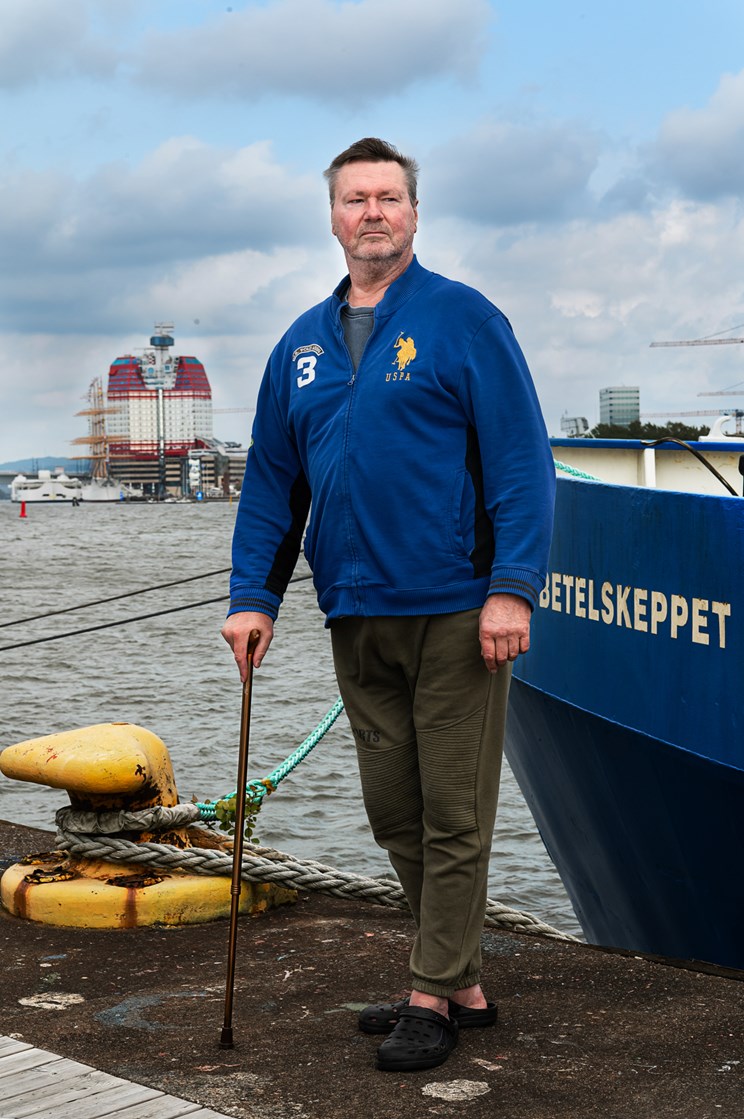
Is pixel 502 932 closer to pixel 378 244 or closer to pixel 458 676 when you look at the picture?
pixel 458 676

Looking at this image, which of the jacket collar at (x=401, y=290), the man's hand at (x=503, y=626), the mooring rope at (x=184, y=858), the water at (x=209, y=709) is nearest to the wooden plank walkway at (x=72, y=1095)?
the man's hand at (x=503, y=626)

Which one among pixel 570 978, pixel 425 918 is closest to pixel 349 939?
pixel 570 978

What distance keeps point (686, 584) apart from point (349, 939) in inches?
57.0

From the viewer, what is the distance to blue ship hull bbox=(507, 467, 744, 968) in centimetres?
376

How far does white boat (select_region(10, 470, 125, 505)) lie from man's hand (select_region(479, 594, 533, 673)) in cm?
16748

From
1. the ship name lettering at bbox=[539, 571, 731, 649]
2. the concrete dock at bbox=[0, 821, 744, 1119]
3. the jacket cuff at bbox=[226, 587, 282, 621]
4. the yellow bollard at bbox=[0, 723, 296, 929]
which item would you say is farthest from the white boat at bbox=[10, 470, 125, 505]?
the jacket cuff at bbox=[226, 587, 282, 621]

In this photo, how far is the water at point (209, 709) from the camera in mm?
10555

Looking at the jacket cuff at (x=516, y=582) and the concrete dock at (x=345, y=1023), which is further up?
the jacket cuff at (x=516, y=582)

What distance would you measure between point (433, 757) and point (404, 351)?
3.00 ft

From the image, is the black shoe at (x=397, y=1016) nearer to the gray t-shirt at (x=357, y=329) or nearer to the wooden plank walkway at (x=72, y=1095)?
the wooden plank walkway at (x=72, y=1095)

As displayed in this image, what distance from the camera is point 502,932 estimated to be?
4.15 meters

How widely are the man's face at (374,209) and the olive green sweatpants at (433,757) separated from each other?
853 millimetres

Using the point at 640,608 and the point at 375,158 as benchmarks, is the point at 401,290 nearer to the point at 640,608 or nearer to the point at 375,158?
the point at 375,158

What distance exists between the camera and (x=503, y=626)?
9.66 ft
